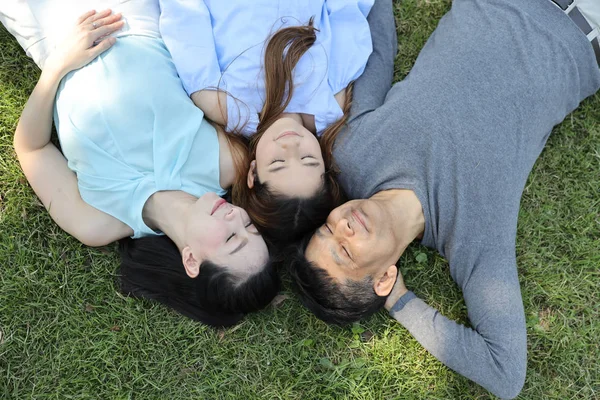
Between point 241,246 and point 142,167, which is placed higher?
point 142,167

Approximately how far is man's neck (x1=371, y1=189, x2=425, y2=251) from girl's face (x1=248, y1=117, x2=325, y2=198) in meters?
0.50

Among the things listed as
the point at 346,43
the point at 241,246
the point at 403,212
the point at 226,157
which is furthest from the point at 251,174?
the point at 346,43

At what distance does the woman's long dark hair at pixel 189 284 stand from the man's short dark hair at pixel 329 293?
0.20 meters

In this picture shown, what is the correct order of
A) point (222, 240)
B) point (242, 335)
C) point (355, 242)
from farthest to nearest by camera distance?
point (242, 335) < point (222, 240) < point (355, 242)

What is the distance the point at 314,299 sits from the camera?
3406 millimetres

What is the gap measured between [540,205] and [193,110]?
2.80m

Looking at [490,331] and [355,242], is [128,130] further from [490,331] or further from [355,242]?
[490,331]

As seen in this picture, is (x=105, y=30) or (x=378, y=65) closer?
(x=105, y=30)

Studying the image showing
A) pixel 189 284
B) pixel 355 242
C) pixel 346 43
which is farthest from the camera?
pixel 346 43

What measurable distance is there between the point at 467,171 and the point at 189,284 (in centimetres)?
208

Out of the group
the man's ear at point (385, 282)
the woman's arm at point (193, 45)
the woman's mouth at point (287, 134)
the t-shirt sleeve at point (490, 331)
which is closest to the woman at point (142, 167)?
the woman's arm at point (193, 45)

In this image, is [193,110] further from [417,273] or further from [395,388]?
[395,388]

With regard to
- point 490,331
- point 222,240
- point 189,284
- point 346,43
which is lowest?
point 189,284

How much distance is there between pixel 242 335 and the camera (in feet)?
12.4
